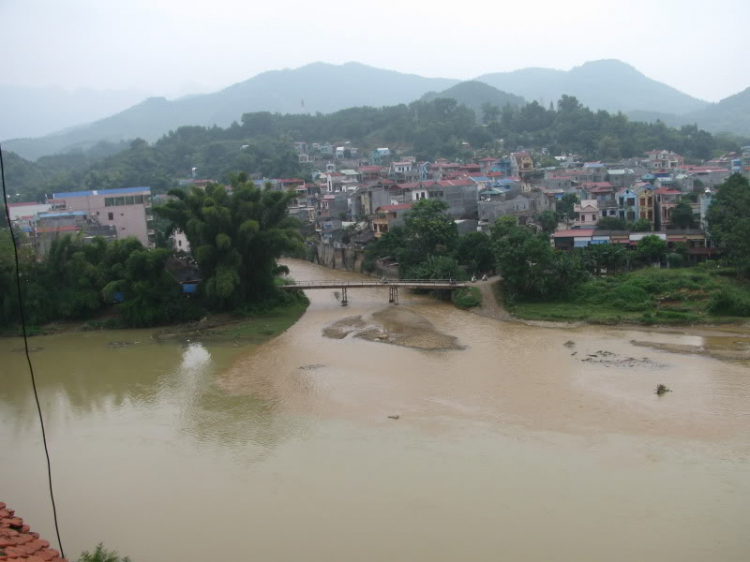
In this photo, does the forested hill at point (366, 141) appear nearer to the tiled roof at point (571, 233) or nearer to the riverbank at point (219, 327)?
the riverbank at point (219, 327)

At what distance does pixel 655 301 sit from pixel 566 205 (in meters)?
9.37

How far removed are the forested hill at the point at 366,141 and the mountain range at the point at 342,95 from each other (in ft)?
226

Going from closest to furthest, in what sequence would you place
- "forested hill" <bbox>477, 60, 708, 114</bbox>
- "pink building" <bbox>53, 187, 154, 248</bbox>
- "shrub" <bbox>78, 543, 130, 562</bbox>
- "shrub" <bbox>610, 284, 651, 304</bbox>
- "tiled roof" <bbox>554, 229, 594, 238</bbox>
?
"shrub" <bbox>78, 543, 130, 562</bbox>
"shrub" <bbox>610, 284, 651, 304</bbox>
"tiled roof" <bbox>554, 229, 594, 238</bbox>
"pink building" <bbox>53, 187, 154, 248</bbox>
"forested hill" <bbox>477, 60, 708, 114</bbox>

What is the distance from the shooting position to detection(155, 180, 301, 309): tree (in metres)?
16.9

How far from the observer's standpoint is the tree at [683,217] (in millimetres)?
20203

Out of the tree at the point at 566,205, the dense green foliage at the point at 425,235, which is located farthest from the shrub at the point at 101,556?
the tree at the point at 566,205

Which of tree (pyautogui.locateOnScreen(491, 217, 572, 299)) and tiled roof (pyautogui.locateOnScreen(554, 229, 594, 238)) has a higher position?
tiled roof (pyautogui.locateOnScreen(554, 229, 594, 238))

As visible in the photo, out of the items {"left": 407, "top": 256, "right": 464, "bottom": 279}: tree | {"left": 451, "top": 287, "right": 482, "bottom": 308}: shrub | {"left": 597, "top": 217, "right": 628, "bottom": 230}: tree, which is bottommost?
{"left": 451, "top": 287, "right": 482, "bottom": 308}: shrub

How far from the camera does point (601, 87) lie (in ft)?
522

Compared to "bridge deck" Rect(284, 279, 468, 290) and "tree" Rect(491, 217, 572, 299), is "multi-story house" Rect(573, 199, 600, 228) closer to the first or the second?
"tree" Rect(491, 217, 572, 299)

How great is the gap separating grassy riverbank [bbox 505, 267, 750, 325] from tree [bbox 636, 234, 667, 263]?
783 millimetres

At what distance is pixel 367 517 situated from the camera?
25.4 feet

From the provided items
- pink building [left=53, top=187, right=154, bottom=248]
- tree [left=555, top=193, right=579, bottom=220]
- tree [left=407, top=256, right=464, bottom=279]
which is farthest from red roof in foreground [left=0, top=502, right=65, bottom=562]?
tree [left=555, top=193, right=579, bottom=220]

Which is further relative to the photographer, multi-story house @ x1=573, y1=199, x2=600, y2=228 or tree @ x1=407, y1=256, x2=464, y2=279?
multi-story house @ x1=573, y1=199, x2=600, y2=228
